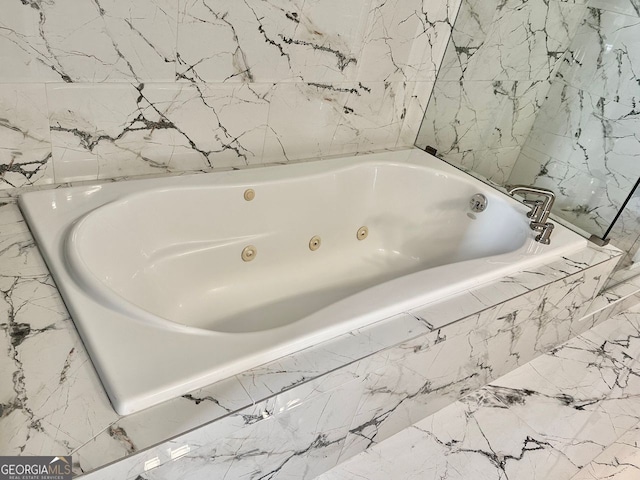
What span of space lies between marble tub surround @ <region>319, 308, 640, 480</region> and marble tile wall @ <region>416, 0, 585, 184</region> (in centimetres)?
90

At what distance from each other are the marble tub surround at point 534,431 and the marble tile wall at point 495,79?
35.4 inches

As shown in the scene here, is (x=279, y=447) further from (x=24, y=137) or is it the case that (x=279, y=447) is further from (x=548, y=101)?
(x=548, y=101)

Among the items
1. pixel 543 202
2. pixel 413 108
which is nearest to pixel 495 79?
pixel 413 108

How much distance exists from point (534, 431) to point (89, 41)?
1.80 meters

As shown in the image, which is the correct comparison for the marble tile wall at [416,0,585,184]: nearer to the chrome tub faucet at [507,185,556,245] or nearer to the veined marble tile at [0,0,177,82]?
the chrome tub faucet at [507,185,556,245]

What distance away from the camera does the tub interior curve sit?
4.78 feet

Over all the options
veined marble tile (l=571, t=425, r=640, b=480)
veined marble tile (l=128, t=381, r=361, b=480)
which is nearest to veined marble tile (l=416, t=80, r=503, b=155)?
veined marble tile (l=571, t=425, r=640, b=480)

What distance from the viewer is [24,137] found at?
1.35 metres

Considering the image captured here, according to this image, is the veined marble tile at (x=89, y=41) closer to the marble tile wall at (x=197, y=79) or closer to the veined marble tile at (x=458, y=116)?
the marble tile wall at (x=197, y=79)

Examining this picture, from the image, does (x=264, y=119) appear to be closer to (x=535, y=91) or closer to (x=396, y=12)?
(x=396, y=12)

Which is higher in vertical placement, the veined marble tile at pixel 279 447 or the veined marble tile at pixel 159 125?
the veined marble tile at pixel 159 125

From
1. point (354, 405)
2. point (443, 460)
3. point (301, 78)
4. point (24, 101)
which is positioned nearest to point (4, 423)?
point (354, 405)

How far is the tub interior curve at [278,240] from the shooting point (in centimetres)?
146

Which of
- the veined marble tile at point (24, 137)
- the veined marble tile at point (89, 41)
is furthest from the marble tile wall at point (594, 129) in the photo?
the veined marble tile at point (24, 137)
